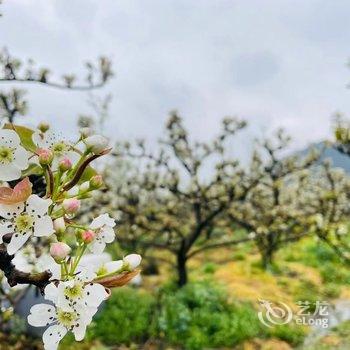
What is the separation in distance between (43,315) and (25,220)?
271mm

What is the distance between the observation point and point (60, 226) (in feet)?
4.09

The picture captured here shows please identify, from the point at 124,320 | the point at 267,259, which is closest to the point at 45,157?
the point at 124,320

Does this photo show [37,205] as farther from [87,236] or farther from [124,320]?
[124,320]

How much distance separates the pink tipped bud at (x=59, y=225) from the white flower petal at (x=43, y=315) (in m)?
0.20

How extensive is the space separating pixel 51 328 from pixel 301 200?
16267 millimetres

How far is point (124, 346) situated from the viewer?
7.55 m

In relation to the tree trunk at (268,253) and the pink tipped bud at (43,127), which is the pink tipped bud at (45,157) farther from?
the tree trunk at (268,253)

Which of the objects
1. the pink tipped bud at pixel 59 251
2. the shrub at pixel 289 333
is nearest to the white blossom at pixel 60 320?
the pink tipped bud at pixel 59 251

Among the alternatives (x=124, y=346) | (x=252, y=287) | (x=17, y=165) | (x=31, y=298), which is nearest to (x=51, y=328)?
(x=17, y=165)

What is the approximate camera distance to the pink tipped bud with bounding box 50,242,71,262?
120 cm

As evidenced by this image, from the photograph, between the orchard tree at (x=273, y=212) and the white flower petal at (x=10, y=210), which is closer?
the white flower petal at (x=10, y=210)

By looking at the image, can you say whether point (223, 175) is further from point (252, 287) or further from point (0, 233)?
point (0, 233)

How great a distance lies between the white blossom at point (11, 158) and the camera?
4.06 ft

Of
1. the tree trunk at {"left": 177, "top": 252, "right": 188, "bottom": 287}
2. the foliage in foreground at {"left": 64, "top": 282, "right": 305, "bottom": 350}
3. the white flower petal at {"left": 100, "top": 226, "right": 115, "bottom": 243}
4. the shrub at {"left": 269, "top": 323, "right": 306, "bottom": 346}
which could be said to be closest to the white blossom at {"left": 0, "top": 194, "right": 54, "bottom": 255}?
the white flower petal at {"left": 100, "top": 226, "right": 115, "bottom": 243}
